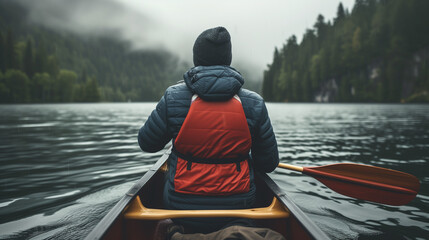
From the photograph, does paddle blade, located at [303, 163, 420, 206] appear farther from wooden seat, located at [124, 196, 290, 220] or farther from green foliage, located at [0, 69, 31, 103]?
green foliage, located at [0, 69, 31, 103]

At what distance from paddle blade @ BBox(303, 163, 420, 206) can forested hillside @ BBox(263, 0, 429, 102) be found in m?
69.9

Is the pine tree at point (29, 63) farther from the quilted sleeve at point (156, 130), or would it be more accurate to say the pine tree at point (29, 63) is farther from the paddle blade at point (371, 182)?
the paddle blade at point (371, 182)

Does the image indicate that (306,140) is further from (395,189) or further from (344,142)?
(395,189)

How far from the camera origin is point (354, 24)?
79.8m

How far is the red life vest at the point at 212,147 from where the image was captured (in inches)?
83.4

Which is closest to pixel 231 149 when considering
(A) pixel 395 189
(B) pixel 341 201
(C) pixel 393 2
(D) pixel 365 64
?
(A) pixel 395 189

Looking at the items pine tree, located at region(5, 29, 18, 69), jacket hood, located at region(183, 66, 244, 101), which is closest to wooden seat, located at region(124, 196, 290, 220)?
jacket hood, located at region(183, 66, 244, 101)

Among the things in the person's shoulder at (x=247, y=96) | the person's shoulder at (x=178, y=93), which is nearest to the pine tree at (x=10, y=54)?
the person's shoulder at (x=178, y=93)

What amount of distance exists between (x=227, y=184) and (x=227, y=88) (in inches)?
33.4

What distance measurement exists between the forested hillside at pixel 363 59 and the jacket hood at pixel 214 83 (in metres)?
72.4

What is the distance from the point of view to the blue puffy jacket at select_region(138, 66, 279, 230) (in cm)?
212

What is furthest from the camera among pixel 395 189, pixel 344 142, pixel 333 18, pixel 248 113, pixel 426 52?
pixel 333 18

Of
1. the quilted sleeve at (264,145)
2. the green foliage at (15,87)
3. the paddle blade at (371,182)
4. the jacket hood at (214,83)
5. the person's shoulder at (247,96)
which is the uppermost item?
the green foliage at (15,87)

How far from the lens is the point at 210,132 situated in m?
2.11
